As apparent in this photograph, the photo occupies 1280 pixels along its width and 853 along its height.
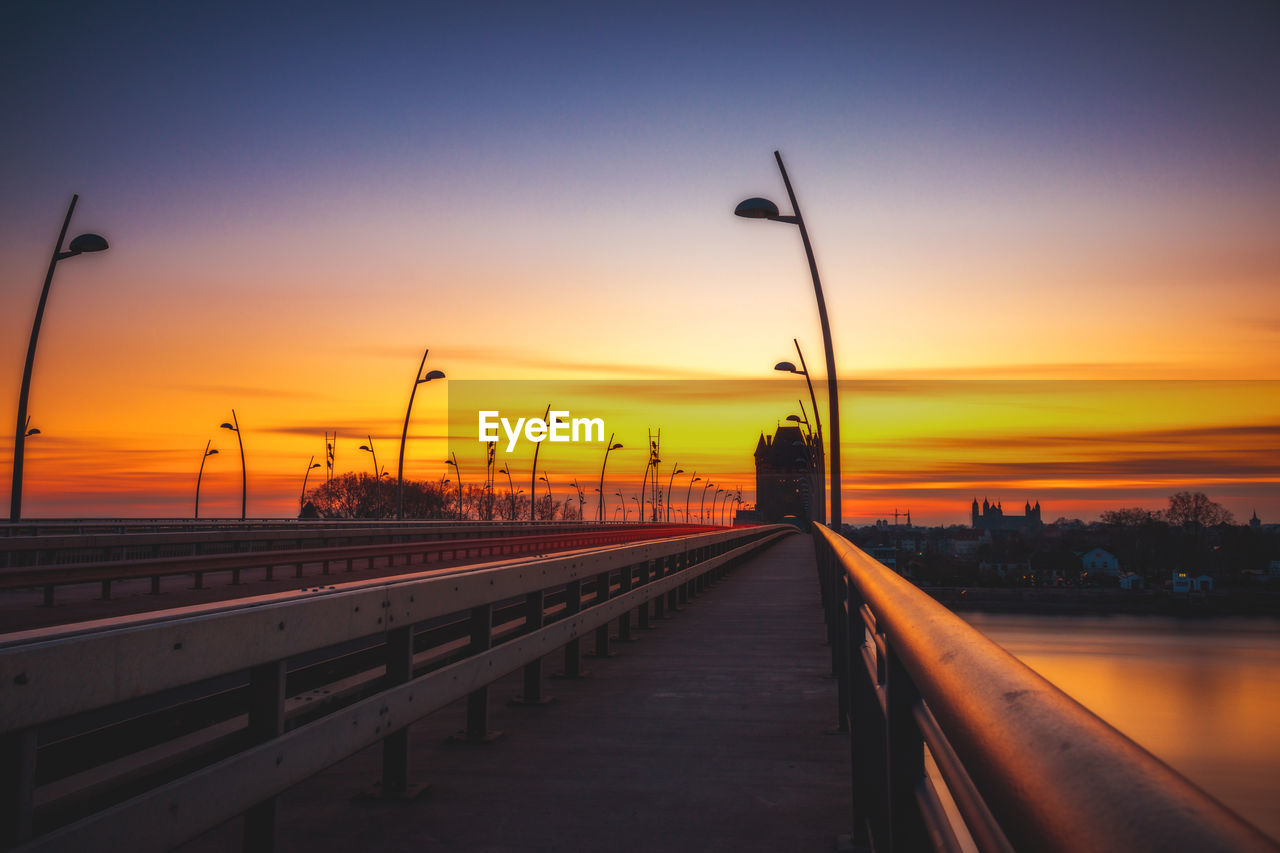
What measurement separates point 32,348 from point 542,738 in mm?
20265

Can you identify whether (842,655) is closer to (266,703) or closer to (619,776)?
(619,776)

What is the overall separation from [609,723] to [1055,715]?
597cm

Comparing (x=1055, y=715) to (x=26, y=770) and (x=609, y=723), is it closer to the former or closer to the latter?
(x=26, y=770)

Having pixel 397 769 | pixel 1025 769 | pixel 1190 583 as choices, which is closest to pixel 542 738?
pixel 397 769

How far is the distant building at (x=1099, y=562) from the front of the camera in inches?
5072

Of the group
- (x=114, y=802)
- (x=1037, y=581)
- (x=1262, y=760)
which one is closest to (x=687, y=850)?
(x=114, y=802)

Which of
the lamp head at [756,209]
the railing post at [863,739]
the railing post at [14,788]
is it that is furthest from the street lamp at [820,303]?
the railing post at [14,788]

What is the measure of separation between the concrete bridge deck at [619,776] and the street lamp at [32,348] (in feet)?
55.5

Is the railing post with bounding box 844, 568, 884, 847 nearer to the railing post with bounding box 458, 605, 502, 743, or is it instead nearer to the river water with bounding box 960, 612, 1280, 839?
the railing post with bounding box 458, 605, 502, 743

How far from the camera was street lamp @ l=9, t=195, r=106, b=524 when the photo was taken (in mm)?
20609

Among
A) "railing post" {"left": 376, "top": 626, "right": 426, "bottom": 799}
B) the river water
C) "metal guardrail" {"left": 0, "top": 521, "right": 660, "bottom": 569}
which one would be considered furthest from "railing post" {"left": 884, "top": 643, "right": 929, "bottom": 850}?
the river water

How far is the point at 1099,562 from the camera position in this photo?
137m

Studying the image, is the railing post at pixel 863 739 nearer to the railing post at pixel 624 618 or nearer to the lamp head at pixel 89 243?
the railing post at pixel 624 618

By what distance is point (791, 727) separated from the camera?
6734 mm
